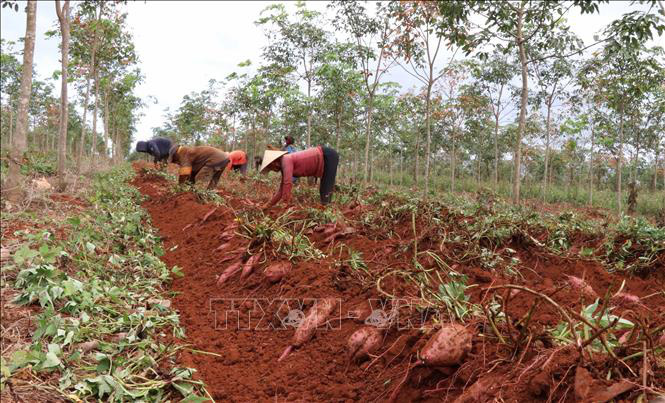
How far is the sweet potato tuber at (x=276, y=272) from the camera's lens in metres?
2.85

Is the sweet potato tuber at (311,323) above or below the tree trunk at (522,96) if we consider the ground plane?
below

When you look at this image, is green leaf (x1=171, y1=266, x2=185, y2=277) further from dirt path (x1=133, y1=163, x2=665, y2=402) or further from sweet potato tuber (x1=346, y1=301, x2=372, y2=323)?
sweet potato tuber (x1=346, y1=301, x2=372, y2=323)

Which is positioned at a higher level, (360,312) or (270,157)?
(270,157)

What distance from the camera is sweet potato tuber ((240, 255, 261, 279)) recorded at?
3057 millimetres

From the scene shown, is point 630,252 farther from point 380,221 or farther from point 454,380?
point 454,380

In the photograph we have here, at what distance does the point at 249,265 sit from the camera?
122 inches

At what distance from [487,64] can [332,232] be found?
11860 millimetres

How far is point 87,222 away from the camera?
3.75 meters

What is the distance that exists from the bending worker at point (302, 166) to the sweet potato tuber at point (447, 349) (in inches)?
137

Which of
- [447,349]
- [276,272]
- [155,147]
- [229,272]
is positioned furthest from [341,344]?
[155,147]

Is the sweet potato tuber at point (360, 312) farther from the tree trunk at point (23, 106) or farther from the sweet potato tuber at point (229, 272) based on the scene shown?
the tree trunk at point (23, 106)

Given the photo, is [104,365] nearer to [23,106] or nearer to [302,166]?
[302,166]

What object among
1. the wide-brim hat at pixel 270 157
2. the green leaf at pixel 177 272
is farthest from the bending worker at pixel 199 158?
the green leaf at pixel 177 272

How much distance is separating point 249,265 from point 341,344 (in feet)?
4.11
